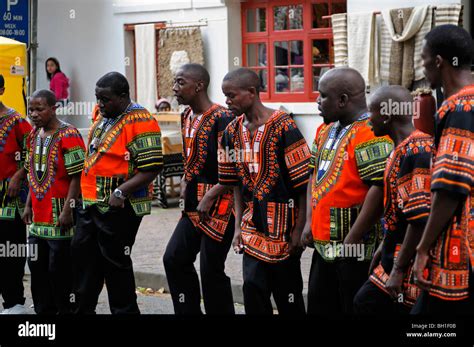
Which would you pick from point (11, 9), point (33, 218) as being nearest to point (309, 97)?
point (11, 9)

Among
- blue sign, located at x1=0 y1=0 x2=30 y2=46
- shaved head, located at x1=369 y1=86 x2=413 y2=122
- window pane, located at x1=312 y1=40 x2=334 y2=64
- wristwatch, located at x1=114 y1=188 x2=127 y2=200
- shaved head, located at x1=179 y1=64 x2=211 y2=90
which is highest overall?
blue sign, located at x1=0 y1=0 x2=30 y2=46

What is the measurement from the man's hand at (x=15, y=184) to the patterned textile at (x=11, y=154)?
0.19 ft

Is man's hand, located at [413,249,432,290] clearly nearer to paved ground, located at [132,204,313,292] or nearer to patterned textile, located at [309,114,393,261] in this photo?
patterned textile, located at [309,114,393,261]

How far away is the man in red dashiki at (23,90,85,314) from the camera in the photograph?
303 inches

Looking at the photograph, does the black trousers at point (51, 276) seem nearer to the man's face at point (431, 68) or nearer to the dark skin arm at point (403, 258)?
the dark skin arm at point (403, 258)

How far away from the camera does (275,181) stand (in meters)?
6.52

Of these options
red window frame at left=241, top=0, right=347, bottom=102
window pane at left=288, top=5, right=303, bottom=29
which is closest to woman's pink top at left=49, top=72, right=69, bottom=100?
red window frame at left=241, top=0, right=347, bottom=102

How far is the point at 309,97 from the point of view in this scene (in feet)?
49.0

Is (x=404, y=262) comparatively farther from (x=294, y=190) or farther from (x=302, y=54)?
(x=302, y=54)

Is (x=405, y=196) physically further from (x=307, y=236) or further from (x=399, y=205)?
(x=307, y=236)

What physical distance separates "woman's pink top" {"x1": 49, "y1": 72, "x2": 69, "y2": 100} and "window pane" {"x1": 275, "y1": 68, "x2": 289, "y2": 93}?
4.15 meters

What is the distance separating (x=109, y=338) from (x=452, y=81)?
7.12ft

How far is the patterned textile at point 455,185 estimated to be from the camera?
15.0ft

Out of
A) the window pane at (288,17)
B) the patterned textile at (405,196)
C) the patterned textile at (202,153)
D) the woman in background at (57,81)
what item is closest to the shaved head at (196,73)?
the patterned textile at (202,153)
